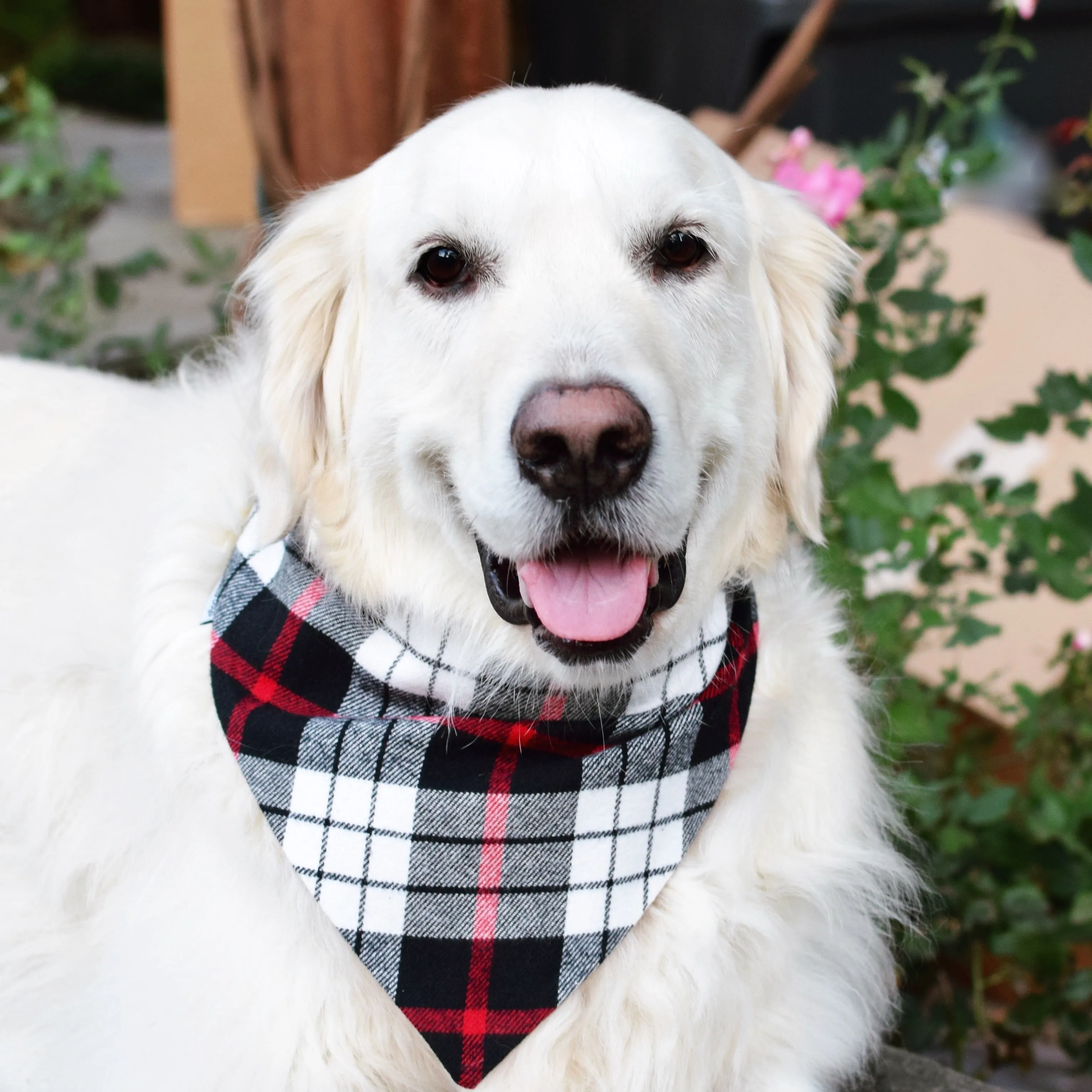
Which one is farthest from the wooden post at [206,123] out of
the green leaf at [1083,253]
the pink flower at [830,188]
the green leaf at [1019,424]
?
the green leaf at [1083,253]

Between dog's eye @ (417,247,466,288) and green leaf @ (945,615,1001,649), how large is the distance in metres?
1.43

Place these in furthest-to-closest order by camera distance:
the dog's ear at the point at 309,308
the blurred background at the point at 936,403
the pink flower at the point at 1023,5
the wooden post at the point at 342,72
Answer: the wooden post at the point at 342,72
the blurred background at the point at 936,403
the pink flower at the point at 1023,5
the dog's ear at the point at 309,308

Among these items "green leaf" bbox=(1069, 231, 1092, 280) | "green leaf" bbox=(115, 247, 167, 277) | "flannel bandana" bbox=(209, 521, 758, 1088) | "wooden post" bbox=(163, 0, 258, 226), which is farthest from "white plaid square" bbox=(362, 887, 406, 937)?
"wooden post" bbox=(163, 0, 258, 226)

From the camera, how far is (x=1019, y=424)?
2617 mm

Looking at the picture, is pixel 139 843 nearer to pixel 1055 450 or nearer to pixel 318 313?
pixel 318 313

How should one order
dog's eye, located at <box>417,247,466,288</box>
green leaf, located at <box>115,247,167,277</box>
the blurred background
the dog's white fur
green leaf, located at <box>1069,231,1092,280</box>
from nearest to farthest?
the dog's white fur < dog's eye, located at <box>417,247,466,288</box> < green leaf, located at <box>1069,231,1092,280</box> < the blurred background < green leaf, located at <box>115,247,167,277</box>

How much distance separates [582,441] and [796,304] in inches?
31.0

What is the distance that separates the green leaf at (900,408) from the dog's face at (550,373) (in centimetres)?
59

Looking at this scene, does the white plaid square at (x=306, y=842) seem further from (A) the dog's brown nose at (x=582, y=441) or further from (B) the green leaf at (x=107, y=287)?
(B) the green leaf at (x=107, y=287)

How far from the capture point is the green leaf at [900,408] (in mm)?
2713

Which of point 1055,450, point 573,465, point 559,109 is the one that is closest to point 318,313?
point 559,109

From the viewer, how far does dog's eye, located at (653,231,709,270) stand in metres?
1.94

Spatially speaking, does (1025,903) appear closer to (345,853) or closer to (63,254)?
(345,853)

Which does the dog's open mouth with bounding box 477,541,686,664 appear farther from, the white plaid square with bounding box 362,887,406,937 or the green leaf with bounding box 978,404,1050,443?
the green leaf with bounding box 978,404,1050,443
